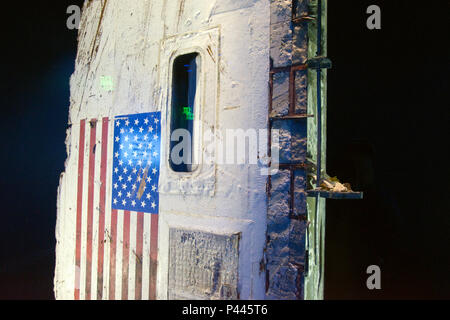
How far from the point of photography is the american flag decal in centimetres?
233

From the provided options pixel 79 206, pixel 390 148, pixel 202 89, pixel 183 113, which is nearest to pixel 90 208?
pixel 79 206

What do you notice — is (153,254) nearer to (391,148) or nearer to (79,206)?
(79,206)

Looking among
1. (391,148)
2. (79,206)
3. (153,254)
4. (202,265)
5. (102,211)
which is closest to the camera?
(202,265)

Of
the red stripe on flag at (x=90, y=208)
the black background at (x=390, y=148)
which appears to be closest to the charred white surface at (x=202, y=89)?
the red stripe on flag at (x=90, y=208)

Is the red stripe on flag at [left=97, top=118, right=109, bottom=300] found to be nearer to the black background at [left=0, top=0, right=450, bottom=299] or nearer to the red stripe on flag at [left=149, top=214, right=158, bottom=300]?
the red stripe on flag at [left=149, top=214, right=158, bottom=300]

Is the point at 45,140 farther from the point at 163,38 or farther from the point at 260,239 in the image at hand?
the point at 260,239

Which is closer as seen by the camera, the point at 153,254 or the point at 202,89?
the point at 202,89

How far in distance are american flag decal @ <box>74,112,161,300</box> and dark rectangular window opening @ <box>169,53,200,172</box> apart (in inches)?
6.1

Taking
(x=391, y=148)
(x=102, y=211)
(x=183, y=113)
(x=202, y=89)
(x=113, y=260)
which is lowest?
(x=113, y=260)

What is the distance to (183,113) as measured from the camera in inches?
90.0

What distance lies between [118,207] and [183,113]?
3.27 ft

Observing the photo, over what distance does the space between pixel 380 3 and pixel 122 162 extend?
3.01 metres

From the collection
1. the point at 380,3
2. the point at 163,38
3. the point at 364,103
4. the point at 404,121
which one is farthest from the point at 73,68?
the point at 404,121

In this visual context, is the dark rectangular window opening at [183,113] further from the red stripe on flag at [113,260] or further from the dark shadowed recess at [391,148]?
the dark shadowed recess at [391,148]
